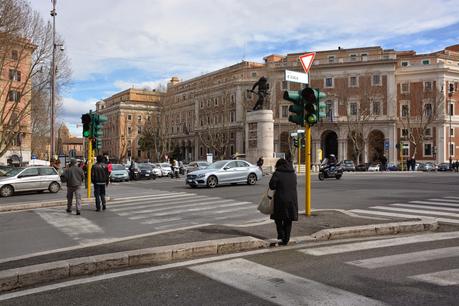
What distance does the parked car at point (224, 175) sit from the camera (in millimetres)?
22453

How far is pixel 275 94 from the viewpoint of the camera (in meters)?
81.4

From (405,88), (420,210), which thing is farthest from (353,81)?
(420,210)

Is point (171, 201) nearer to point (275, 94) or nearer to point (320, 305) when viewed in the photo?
point (320, 305)

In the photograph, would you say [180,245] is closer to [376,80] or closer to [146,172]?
[146,172]

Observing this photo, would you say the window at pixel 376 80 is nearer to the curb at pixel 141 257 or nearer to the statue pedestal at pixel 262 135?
the statue pedestal at pixel 262 135

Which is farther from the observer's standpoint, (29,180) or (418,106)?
(418,106)

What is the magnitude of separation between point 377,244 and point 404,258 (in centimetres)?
114

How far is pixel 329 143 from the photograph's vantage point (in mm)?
80875

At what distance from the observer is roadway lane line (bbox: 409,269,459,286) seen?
5535mm

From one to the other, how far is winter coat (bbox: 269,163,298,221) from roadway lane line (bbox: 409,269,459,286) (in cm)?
245

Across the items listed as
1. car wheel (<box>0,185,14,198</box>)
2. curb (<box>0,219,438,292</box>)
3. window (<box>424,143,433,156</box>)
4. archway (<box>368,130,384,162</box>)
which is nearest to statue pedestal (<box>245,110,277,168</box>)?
car wheel (<box>0,185,14,198</box>)

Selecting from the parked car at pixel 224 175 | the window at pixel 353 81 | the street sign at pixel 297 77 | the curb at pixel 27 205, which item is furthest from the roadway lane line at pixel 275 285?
the window at pixel 353 81

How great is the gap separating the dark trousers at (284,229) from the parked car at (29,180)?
18106 mm

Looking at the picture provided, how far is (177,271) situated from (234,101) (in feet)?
275
